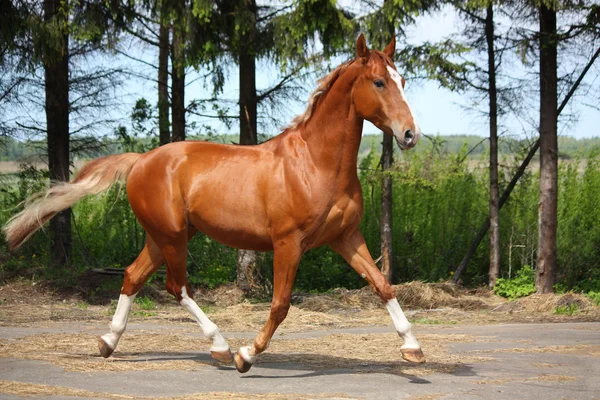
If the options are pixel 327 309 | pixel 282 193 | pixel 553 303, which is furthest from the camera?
pixel 327 309

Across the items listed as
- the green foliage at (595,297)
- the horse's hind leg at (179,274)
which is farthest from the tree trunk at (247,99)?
the horse's hind leg at (179,274)

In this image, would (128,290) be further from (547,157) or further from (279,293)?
(547,157)

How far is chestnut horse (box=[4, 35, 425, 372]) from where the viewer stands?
6117mm

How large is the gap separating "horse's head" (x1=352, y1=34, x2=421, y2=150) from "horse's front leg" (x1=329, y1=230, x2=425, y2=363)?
951 millimetres

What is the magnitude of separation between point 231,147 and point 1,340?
10.6 feet

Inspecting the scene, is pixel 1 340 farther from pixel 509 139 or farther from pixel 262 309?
pixel 509 139

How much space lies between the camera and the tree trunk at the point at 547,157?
12.6 m

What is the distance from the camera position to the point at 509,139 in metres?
14.0

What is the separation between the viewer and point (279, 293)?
243 inches

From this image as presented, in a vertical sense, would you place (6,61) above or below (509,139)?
above

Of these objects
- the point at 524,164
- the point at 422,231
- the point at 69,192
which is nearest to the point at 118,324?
the point at 69,192

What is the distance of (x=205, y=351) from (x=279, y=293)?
181 cm

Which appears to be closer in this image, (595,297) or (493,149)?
(595,297)

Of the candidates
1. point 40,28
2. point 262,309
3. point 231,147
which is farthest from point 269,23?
point 231,147
